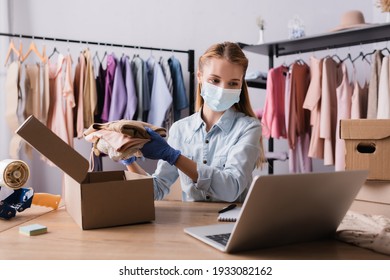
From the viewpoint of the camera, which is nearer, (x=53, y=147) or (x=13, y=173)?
(x=53, y=147)

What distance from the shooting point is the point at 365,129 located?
3.86 ft

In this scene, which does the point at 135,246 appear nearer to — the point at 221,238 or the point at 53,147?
the point at 221,238

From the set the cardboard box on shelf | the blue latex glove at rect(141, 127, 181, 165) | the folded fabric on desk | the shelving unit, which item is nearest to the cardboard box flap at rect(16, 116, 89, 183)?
the blue latex glove at rect(141, 127, 181, 165)

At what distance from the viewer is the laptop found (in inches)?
27.9

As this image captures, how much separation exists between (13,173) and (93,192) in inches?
14.1

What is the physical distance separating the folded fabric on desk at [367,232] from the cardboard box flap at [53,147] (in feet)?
2.04

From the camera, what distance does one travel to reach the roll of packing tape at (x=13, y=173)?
1.19m

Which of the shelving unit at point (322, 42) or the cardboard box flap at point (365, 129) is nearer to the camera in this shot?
the cardboard box flap at point (365, 129)

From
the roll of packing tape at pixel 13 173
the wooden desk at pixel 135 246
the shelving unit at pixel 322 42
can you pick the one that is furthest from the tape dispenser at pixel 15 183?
the shelving unit at pixel 322 42

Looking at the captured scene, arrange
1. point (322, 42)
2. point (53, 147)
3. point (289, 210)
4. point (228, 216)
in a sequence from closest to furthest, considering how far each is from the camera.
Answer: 1. point (289, 210)
2. point (53, 147)
3. point (228, 216)
4. point (322, 42)

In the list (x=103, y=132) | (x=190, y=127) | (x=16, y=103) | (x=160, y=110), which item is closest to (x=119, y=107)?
(x=160, y=110)

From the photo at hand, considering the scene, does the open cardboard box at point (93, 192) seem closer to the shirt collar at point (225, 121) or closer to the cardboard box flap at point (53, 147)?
the cardboard box flap at point (53, 147)

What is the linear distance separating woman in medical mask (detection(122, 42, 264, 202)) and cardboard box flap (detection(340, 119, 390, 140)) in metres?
0.40

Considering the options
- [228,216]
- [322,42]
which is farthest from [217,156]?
[322,42]
